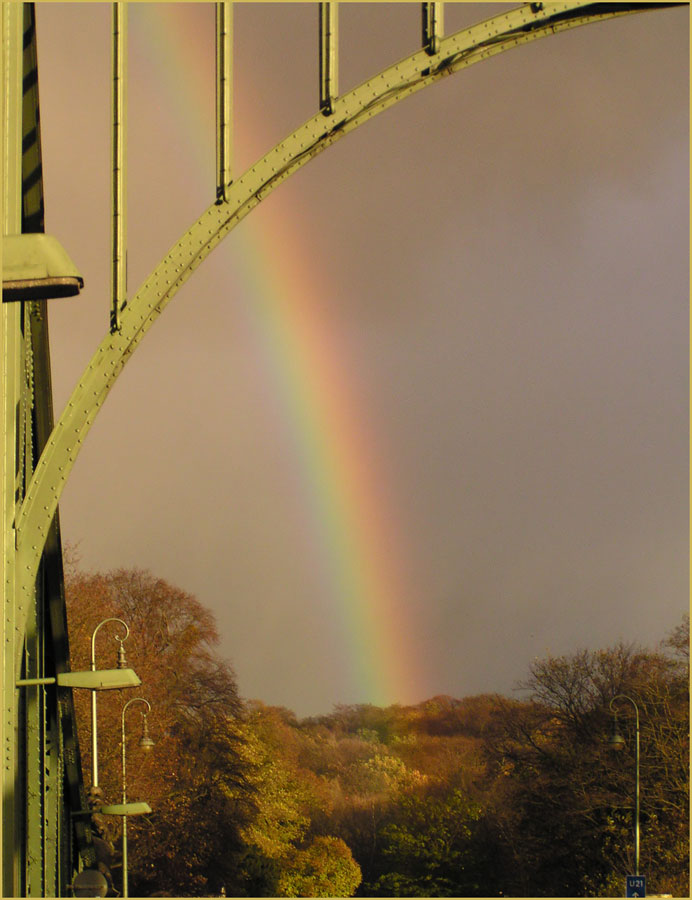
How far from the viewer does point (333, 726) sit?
246 feet

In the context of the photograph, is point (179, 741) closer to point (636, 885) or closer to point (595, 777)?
point (595, 777)

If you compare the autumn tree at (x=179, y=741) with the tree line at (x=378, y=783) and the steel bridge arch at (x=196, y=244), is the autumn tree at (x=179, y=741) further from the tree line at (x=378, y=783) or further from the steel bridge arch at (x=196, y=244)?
the steel bridge arch at (x=196, y=244)

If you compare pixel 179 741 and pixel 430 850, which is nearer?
pixel 179 741

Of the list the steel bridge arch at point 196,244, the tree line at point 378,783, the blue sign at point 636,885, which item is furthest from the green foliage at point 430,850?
the steel bridge arch at point 196,244

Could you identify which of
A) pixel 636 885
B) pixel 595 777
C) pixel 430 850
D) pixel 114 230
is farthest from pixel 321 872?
pixel 114 230

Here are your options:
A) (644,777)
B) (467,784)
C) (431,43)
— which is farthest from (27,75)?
(467,784)

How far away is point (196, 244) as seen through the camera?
7816mm

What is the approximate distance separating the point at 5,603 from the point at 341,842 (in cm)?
6126

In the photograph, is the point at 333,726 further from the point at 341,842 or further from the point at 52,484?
the point at 52,484

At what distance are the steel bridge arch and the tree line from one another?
31.8 meters

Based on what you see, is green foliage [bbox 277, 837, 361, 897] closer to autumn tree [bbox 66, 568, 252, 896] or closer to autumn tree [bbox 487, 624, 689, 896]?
autumn tree [bbox 66, 568, 252, 896]

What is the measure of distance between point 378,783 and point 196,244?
6545 cm

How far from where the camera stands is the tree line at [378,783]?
44.3 metres

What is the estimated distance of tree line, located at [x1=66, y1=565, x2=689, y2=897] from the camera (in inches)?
1745
